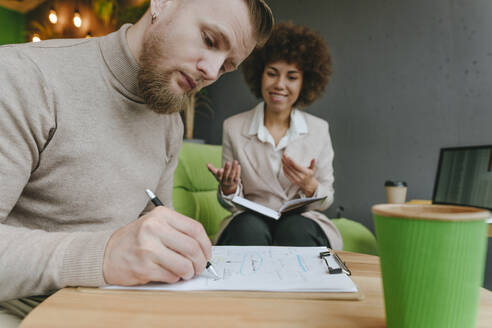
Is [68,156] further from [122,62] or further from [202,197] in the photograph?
[202,197]

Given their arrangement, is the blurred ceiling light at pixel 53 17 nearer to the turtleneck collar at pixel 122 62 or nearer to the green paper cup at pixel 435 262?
the turtleneck collar at pixel 122 62

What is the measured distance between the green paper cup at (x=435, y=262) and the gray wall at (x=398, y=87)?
7.72ft

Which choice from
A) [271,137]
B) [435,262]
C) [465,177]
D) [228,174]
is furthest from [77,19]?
[435,262]

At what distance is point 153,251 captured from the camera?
1.51 ft

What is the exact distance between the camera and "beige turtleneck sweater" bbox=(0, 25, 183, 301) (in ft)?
1.55

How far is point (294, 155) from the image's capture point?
1.74 m

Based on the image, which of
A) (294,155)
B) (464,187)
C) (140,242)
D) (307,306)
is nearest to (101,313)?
(140,242)

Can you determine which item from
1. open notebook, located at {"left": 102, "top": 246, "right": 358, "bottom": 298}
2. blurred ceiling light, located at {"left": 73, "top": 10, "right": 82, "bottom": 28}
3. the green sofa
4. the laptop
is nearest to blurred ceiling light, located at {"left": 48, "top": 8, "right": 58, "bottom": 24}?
blurred ceiling light, located at {"left": 73, "top": 10, "right": 82, "bottom": 28}

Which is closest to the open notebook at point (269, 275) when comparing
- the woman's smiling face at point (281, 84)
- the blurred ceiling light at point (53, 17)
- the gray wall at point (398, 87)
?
the woman's smiling face at point (281, 84)

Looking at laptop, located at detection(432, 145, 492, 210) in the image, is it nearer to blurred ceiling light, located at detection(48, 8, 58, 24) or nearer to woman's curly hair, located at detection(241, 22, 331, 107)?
woman's curly hair, located at detection(241, 22, 331, 107)

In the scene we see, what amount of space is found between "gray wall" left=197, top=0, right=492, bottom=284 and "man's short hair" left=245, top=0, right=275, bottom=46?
1876 mm

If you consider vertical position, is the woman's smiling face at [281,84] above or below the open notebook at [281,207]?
above

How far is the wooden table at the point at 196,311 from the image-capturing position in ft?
1.25

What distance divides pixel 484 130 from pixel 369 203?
0.92 metres
